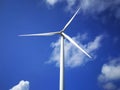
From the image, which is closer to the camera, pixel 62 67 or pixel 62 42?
pixel 62 67

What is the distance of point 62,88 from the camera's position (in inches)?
823

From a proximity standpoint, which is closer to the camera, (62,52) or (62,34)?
(62,52)

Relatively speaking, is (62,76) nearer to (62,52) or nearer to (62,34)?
(62,52)

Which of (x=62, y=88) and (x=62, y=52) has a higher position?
(x=62, y=52)

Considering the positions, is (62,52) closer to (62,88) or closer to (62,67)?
(62,67)

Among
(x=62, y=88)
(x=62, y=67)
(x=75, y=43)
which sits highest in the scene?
(x=75, y=43)

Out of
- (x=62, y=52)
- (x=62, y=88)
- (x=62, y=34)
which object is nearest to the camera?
(x=62, y=88)

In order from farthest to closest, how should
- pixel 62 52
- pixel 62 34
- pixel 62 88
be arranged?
1. pixel 62 34
2. pixel 62 52
3. pixel 62 88

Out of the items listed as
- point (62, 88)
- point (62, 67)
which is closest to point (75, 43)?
point (62, 67)

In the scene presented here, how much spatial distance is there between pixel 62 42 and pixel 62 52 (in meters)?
1.24

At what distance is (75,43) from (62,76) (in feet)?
10.7

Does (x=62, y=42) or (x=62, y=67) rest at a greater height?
(x=62, y=42)

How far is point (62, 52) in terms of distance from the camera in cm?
2250

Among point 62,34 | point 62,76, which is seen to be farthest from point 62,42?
point 62,76
